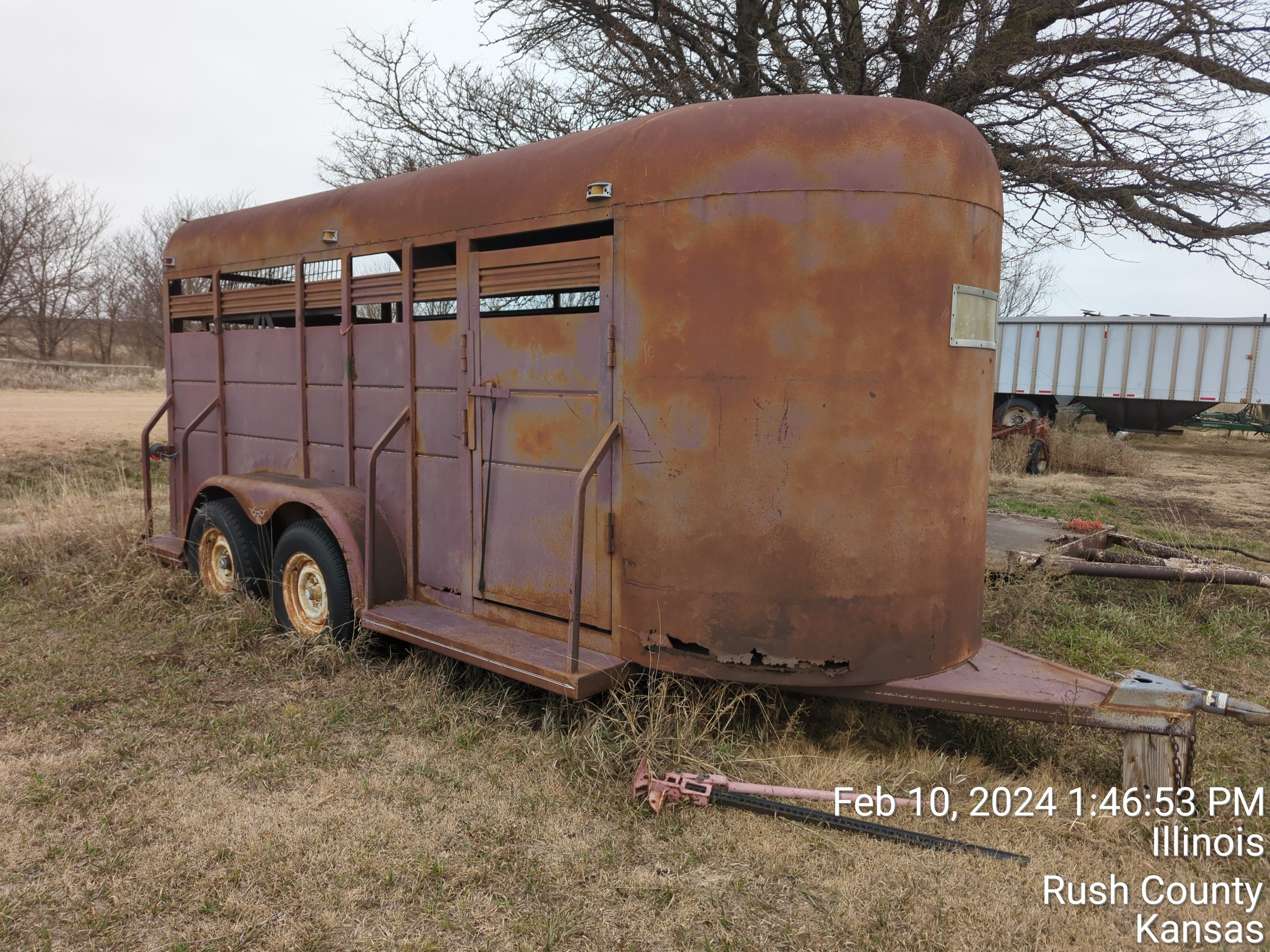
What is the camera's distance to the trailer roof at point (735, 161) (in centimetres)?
358

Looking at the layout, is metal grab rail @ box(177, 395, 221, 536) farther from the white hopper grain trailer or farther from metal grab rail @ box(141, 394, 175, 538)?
the white hopper grain trailer

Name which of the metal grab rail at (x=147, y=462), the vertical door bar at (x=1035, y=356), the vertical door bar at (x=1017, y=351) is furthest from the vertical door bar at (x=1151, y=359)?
the metal grab rail at (x=147, y=462)

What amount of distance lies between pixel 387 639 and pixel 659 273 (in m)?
2.63

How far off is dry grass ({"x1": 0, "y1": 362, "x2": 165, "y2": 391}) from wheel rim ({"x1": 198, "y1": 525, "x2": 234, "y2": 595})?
22771 mm

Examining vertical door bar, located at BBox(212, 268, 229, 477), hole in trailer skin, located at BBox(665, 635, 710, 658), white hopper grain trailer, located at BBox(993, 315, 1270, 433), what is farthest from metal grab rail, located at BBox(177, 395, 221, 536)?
white hopper grain trailer, located at BBox(993, 315, 1270, 433)

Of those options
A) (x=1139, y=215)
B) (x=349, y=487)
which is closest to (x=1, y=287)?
(x=349, y=487)

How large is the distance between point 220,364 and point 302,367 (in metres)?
1.13

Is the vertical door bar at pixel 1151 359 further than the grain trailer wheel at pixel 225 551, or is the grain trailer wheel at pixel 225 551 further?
the vertical door bar at pixel 1151 359

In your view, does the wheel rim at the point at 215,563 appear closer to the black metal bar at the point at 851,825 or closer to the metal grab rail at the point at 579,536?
the metal grab rail at the point at 579,536

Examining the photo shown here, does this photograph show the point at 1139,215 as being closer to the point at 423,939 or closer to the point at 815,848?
the point at 815,848

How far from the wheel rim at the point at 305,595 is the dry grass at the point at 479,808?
16 centimetres

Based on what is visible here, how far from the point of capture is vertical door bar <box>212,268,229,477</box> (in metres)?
6.33

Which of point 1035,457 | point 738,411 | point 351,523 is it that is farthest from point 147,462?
point 1035,457

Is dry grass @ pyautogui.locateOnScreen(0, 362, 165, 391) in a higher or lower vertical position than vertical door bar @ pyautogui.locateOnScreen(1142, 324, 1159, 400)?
lower
